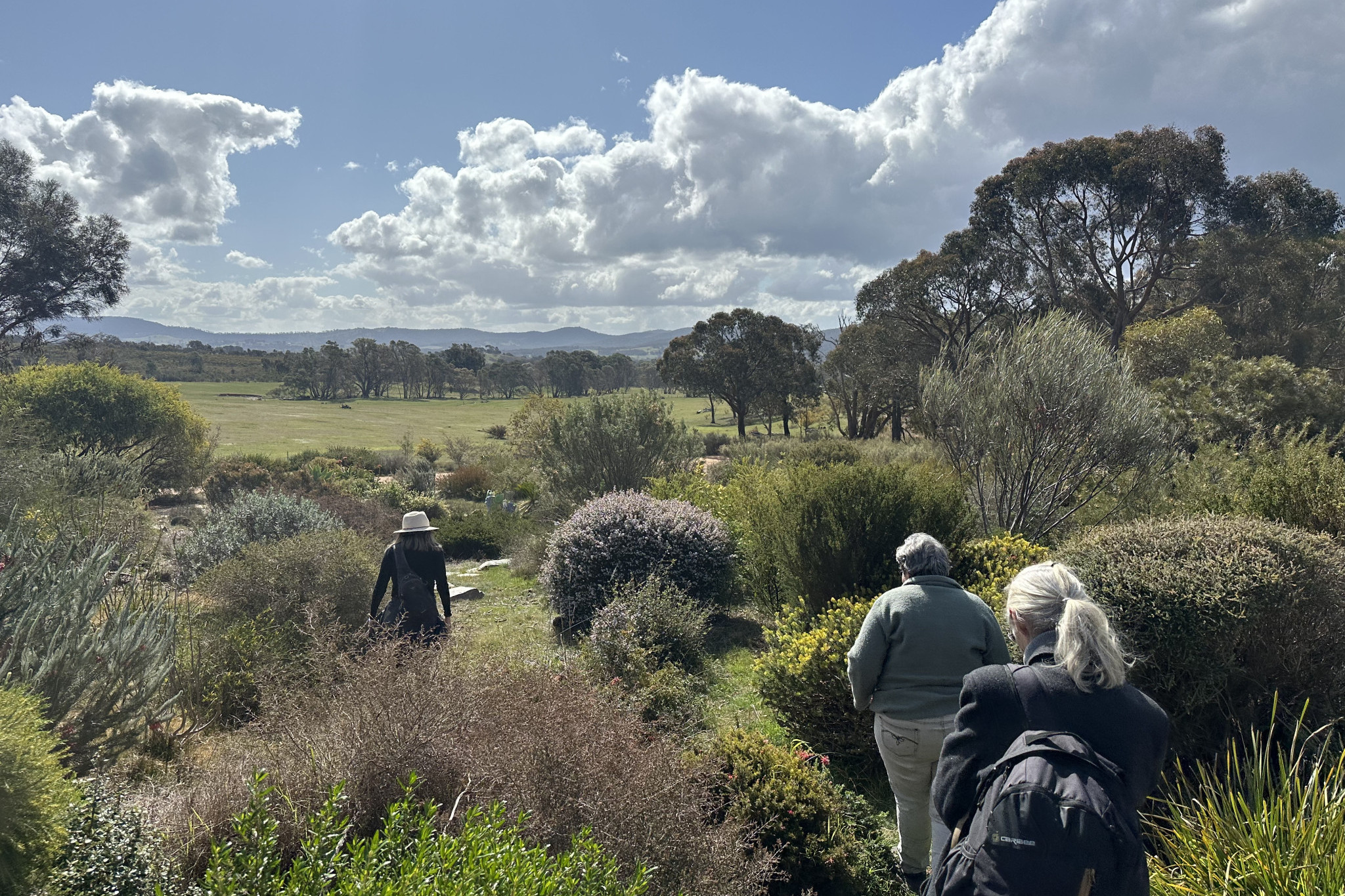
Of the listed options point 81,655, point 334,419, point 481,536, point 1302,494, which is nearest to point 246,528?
point 481,536

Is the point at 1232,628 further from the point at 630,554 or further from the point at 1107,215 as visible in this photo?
the point at 1107,215

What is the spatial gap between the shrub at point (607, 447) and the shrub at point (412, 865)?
11.4m

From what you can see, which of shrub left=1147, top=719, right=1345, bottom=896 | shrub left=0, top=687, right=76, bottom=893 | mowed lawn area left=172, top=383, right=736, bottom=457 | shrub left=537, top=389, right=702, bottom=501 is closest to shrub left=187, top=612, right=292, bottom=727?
shrub left=0, top=687, right=76, bottom=893

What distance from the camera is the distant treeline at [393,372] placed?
85938 mm

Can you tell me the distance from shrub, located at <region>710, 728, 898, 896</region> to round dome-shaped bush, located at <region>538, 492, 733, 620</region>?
420 centimetres

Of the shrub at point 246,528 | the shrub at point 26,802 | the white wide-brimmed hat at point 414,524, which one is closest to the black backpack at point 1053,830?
the shrub at point 26,802

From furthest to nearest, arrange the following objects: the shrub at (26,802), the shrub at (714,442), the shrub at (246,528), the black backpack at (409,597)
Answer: the shrub at (714,442)
the shrub at (246,528)
the black backpack at (409,597)
the shrub at (26,802)

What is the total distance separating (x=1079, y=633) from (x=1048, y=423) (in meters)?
6.89

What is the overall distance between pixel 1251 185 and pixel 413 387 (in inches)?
3922

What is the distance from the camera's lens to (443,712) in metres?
3.37

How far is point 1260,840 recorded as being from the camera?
279 centimetres

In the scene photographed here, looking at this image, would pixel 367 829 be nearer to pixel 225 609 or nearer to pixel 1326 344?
pixel 225 609

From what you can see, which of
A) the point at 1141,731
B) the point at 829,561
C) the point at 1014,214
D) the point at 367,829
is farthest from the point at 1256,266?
the point at 367,829

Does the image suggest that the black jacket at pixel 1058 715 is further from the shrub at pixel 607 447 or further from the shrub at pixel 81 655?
the shrub at pixel 607 447
